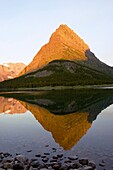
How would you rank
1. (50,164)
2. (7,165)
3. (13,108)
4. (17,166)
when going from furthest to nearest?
(13,108), (50,164), (7,165), (17,166)

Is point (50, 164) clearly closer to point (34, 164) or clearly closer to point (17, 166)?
point (34, 164)

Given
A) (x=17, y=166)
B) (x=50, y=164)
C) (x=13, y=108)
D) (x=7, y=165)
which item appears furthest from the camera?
(x=13, y=108)

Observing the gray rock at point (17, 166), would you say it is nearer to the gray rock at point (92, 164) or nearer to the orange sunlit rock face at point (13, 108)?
the gray rock at point (92, 164)

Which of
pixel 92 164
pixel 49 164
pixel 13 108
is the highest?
pixel 13 108

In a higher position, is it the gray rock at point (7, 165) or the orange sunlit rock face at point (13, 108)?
the orange sunlit rock face at point (13, 108)

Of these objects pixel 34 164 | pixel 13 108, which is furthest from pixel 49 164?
pixel 13 108

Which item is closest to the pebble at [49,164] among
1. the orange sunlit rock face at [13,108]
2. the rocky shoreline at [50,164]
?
the rocky shoreline at [50,164]

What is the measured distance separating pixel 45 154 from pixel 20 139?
1114 cm

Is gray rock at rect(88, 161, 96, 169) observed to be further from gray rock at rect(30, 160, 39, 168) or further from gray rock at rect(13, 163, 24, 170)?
gray rock at rect(13, 163, 24, 170)

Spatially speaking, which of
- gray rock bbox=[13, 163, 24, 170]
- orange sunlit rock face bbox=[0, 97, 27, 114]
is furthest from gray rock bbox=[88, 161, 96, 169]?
orange sunlit rock face bbox=[0, 97, 27, 114]

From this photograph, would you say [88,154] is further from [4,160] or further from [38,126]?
[38,126]

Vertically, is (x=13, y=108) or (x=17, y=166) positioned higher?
(x=13, y=108)

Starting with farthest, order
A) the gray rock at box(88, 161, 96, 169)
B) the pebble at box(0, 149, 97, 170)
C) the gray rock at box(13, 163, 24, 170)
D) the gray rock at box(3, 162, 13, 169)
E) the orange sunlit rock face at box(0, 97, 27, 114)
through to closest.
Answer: the orange sunlit rock face at box(0, 97, 27, 114) < the gray rock at box(3, 162, 13, 169) < the gray rock at box(88, 161, 96, 169) < the gray rock at box(13, 163, 24, 170) < the pebble at box(0, 149, 97, 170)

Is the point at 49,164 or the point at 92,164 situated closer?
the point at 92,164
